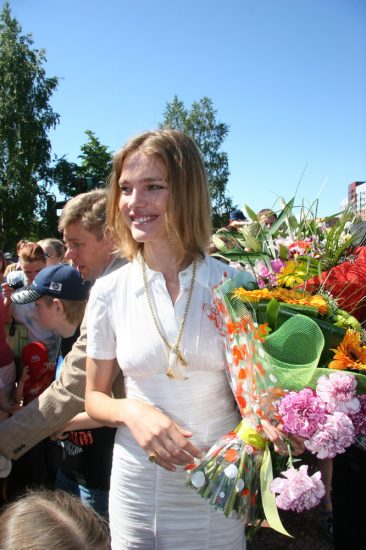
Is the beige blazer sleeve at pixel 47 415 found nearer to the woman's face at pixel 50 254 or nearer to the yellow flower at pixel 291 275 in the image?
the yellow flower at pixel 291 275

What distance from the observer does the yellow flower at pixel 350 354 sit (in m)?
1.08

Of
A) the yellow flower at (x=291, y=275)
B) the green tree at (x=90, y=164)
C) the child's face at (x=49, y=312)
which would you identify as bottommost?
the child's face at (x=49, y=312)

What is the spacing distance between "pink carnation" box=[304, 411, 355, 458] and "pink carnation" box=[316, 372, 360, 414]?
17mm

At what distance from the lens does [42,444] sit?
245 cm

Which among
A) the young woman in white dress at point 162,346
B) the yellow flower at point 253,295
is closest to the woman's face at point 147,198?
the young woman in white dress at point 162,346

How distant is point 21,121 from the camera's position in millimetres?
24016

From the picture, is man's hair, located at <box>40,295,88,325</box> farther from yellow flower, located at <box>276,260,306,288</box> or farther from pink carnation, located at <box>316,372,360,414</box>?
pink carnation, located at <box>316,372,360,414</box>

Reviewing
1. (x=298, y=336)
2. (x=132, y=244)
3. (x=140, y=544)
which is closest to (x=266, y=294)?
(x=298, y=336)

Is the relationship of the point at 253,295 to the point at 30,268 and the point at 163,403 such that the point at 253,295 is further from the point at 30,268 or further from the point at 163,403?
the point at 30,268

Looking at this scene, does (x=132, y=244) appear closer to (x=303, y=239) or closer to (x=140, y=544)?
(x=303, y=239)

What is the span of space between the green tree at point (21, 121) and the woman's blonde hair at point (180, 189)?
24024mm

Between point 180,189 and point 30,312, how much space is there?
9.13ft

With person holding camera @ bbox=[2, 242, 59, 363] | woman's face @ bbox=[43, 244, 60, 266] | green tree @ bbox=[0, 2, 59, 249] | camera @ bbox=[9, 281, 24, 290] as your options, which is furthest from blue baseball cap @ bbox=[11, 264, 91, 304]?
green tree @ bbox=[0, 2, 59, 249]

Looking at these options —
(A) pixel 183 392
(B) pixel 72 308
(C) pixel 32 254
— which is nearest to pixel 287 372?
(A) pixel 183 392
